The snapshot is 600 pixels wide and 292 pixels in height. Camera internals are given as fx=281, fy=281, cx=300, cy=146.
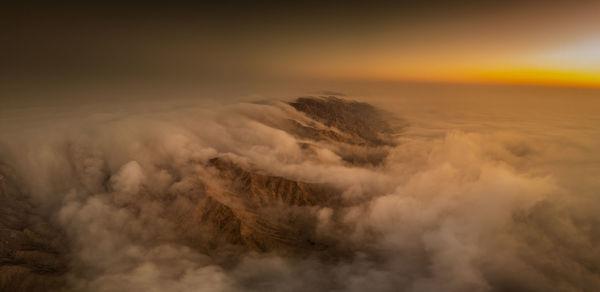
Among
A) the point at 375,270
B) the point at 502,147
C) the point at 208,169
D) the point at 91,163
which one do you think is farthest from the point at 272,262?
the point at 502,147

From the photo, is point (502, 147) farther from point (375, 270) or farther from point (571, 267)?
point (375, 270)

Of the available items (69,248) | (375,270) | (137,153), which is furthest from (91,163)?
(375,270)

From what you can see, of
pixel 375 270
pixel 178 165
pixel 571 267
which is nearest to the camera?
pixel 571 267

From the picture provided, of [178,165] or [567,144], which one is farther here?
[178,165]

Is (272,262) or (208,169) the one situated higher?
(208,169)

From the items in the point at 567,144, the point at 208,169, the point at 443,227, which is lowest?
the point at 443,227

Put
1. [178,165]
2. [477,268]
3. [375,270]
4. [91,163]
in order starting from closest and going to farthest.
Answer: [477,268]
[375,270]
[91,163]
[178,165]

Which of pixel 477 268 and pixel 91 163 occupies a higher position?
pixel 91 163

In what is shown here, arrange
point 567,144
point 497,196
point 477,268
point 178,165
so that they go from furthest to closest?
point 178,165, point 567,144, point 497,196, point 477,268

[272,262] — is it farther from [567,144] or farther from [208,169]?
[567,144]
